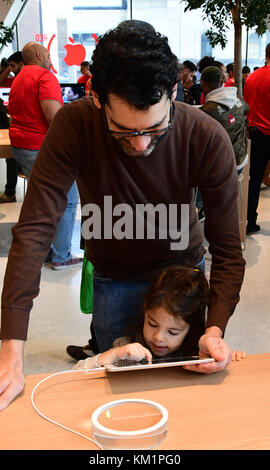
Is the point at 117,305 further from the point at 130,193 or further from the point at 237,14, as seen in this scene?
the point at 237,14

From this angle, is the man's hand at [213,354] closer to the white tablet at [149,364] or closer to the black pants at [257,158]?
the white tablet at [149,364]

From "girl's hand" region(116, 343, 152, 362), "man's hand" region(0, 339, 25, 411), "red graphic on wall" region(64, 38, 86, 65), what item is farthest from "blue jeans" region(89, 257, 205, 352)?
"red graphic on wall" region(64, 38, 86, 65)

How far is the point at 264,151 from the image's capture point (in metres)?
4.25

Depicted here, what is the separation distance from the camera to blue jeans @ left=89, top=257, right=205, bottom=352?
146 cm

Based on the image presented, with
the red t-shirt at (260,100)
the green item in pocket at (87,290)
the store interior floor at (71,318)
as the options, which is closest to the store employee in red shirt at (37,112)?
the store interior floor at (71,318)

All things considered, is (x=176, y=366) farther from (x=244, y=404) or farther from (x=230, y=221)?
(x=230, y=221)

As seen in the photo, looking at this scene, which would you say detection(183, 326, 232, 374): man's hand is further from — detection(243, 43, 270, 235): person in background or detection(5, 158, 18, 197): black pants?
detection(5, 158, 18, 197): black pants

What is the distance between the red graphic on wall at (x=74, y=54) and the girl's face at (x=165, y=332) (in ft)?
32.1

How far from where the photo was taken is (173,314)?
1.36 m

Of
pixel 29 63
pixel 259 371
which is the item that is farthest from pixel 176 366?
pixel 29 63

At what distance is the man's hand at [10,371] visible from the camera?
1.00 meters

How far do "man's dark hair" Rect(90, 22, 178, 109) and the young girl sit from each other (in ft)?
1.82

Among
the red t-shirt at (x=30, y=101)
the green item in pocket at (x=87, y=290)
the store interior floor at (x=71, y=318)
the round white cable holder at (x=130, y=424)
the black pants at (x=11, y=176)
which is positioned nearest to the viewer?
the round white cable holder at (x=130, y=424)
